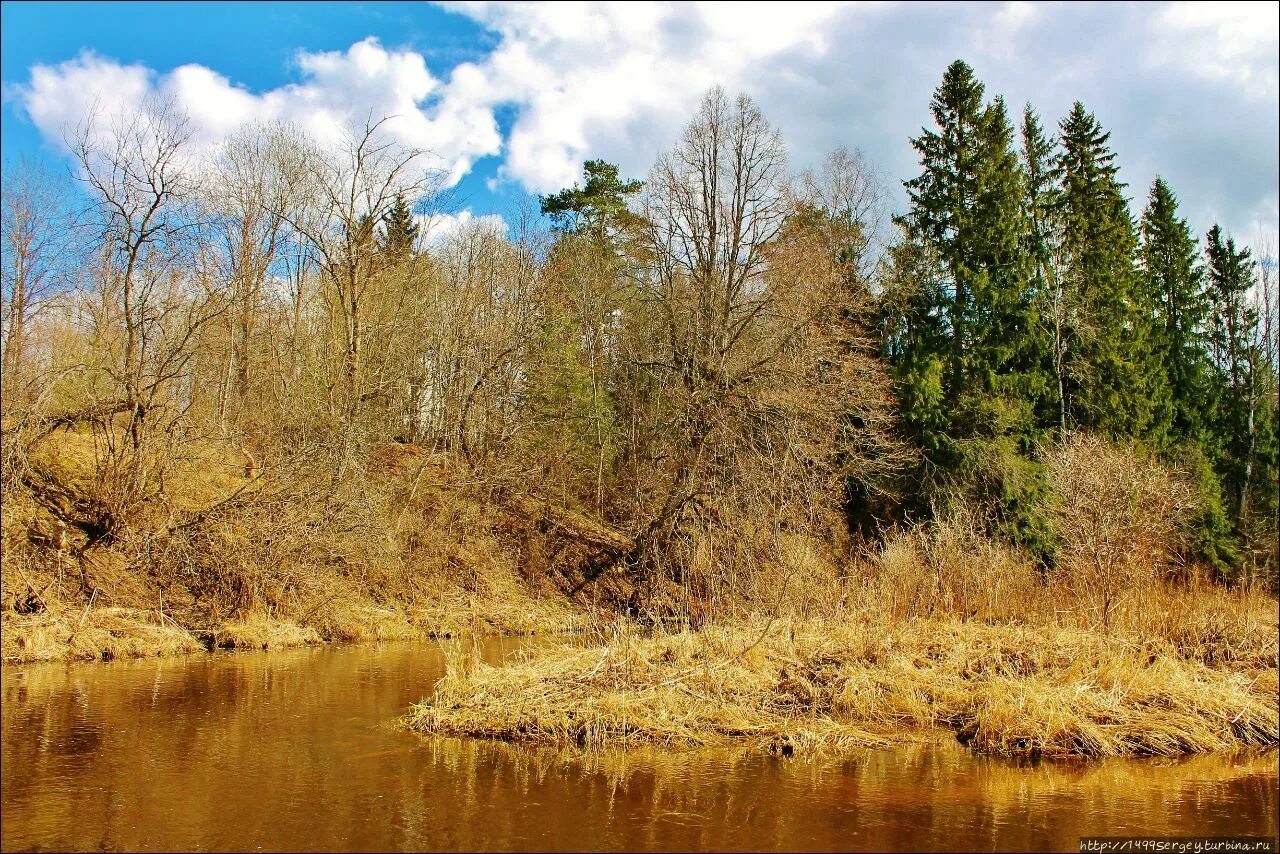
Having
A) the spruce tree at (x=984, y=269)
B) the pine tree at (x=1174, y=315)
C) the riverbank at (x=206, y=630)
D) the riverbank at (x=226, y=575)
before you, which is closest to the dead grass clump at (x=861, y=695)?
the riverbank at (x=226, y=575)

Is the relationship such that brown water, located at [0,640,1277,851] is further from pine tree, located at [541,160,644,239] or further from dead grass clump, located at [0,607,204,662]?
pine tree, located at [541,160,644,239]

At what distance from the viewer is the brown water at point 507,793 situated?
282 inches

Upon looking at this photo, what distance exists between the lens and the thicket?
18578 millimetres

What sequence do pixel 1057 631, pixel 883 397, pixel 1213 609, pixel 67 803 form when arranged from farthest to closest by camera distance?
pixel 883 397 < pixel 1213 609 < pixel 1057 631 < pixel 67 803

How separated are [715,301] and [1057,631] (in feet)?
52.0

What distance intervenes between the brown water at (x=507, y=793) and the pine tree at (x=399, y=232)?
59.2 ft

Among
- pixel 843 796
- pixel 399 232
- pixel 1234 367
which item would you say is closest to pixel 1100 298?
pixel 1234 367

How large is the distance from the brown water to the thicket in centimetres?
631

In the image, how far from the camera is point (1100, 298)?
103 feet

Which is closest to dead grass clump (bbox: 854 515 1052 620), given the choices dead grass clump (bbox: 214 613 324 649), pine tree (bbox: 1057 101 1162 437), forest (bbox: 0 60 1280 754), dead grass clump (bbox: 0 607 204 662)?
forest (bbox: 0 60 1280 754)

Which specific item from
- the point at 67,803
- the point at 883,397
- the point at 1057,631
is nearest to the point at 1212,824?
the point at 1057,631

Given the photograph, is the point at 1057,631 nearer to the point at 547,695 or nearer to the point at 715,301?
the point at 547,695

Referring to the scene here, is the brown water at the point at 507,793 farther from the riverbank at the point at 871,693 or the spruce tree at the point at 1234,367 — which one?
the spruce tree at the point at 1234,367

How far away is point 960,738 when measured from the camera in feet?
34.8
